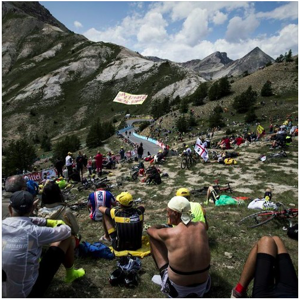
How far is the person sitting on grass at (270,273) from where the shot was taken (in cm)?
339

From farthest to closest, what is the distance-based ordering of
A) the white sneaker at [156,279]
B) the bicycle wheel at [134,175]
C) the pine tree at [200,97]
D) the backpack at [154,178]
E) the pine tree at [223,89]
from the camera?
the pine tree at [223,89] → the pine tree at [200,97] → the bicycle wheel at [134,175] → the backpack at [154,178] → the white sneaker at [156,279]

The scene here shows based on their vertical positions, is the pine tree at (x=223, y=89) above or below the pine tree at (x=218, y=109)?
above

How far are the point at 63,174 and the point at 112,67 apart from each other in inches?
4722

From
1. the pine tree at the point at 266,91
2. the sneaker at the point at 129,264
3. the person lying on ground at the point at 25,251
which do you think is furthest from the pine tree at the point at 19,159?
the pine tree at the point at 266,91

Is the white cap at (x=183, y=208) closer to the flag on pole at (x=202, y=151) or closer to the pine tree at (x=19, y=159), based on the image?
the flag on pole at (x=202, y=151)

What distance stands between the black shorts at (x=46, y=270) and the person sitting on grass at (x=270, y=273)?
2.91 metres

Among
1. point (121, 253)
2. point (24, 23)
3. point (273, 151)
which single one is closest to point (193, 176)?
point (273, 151)

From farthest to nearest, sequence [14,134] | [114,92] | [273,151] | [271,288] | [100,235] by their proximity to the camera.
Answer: [114,92] → [14,134] → [273,151] → [100,235] → [271,288]

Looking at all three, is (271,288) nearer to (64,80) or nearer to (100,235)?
(100,235)

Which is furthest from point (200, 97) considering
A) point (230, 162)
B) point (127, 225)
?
point (127, 225)

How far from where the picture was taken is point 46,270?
13.2ft

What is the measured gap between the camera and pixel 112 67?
132 metres

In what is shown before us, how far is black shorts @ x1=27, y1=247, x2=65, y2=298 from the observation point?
3.86m

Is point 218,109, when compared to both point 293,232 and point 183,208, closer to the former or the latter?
point 293,232
